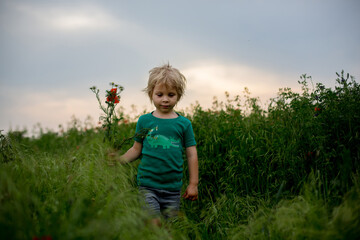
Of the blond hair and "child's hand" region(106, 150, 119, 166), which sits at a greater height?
the blond hair

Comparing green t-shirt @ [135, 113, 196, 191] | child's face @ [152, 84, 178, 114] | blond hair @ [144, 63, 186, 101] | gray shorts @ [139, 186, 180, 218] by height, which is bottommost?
gray shorts @ [139, 186, 180, 218]

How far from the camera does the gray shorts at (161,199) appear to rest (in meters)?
2.75

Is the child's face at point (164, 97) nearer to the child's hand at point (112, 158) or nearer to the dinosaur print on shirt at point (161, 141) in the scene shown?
the dinosaur print on shirt at point (161, 141)

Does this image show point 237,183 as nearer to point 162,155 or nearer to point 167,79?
point 162,155

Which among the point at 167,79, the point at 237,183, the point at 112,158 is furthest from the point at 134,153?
the point at 237,183

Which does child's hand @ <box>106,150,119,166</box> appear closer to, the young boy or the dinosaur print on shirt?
the young boy

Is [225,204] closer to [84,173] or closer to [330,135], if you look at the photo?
[330,135]

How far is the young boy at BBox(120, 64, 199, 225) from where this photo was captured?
112 inches

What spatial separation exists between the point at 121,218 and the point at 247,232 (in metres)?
1.02

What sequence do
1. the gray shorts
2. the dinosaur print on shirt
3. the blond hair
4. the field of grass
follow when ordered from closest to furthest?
1. the field of grass
2. the gray shorts
3. the dinosaur print on shirt
4. the blond hair

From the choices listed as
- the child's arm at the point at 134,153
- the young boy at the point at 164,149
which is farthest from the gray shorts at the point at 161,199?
the child's arm at the point at 134,153

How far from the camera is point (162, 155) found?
2.84 meters

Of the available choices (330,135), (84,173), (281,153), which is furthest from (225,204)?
(84,173)

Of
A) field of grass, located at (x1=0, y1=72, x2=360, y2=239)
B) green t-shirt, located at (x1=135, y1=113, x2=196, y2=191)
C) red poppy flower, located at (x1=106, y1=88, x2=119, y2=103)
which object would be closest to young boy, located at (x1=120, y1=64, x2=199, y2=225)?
green t-shirt, located at (x1=135, y1=113, x2=196, y2=191)
